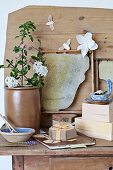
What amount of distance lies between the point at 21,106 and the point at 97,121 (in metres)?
0.42

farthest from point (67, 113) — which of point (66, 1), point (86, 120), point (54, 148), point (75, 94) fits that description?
point (66, 1)

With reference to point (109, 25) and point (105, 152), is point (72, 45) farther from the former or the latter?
point (105, 152)

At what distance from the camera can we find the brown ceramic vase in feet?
4.77

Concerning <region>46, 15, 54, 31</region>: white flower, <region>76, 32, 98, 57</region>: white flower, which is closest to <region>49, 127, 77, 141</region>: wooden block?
<region>76, 32, 98, 57</region>: white flower

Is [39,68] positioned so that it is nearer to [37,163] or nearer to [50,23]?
[50,23]

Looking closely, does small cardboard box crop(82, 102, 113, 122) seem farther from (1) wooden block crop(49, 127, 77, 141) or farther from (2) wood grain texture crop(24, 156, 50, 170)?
(2) wood grain texture crop(24, 156, 50, 170)

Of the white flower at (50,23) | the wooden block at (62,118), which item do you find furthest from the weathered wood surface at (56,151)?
the white flower at (50,23)

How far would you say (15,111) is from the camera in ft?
4.79

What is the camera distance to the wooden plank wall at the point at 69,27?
1716mm

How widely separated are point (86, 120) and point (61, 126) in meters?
0.17

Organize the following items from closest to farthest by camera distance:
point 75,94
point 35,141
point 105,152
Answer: point 105,152
point 35,141
point 75,94

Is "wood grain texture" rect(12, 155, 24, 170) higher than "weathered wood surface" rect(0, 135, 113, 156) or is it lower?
lower

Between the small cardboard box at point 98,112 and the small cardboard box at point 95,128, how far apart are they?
22 mm

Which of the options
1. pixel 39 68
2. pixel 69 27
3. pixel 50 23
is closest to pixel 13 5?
pixel 50 23
